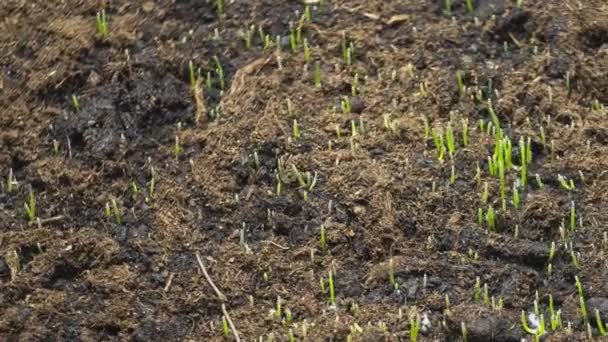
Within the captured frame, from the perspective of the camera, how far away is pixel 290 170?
13.5ft

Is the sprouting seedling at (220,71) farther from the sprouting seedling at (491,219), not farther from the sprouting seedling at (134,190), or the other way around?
the sprouting seedling at (491,219)

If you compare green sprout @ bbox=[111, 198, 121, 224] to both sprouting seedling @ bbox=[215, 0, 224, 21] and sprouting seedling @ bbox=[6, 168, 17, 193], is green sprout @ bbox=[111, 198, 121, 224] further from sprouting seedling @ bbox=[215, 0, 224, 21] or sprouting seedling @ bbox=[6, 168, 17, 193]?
sprouting seedling @ bbox=[215, 0, 224, 21]

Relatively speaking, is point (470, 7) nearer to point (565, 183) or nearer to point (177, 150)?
point (565, 183)

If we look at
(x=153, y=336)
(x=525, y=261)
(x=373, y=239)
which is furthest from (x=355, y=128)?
(x=153, y=336)

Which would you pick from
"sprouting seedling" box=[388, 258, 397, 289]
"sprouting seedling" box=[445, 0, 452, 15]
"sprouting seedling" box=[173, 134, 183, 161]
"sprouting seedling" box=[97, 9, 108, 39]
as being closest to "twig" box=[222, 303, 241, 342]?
"sprouting seedling" box=[388, 258, 397, 289]

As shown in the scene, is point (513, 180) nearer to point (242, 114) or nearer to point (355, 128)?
point (355, 128)

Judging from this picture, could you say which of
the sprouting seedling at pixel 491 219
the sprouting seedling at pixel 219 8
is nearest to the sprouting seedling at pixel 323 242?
the sprouting seedling at pixel 491 219

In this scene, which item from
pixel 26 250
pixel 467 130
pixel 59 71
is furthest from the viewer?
pixel 59 71

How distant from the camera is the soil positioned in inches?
145

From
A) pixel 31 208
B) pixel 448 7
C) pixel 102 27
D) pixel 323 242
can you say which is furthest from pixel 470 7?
pixel 31 208

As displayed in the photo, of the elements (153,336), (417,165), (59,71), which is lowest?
(153,336)

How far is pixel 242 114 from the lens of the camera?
438cm

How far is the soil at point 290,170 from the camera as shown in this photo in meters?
3.67

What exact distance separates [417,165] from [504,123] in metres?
0.50
